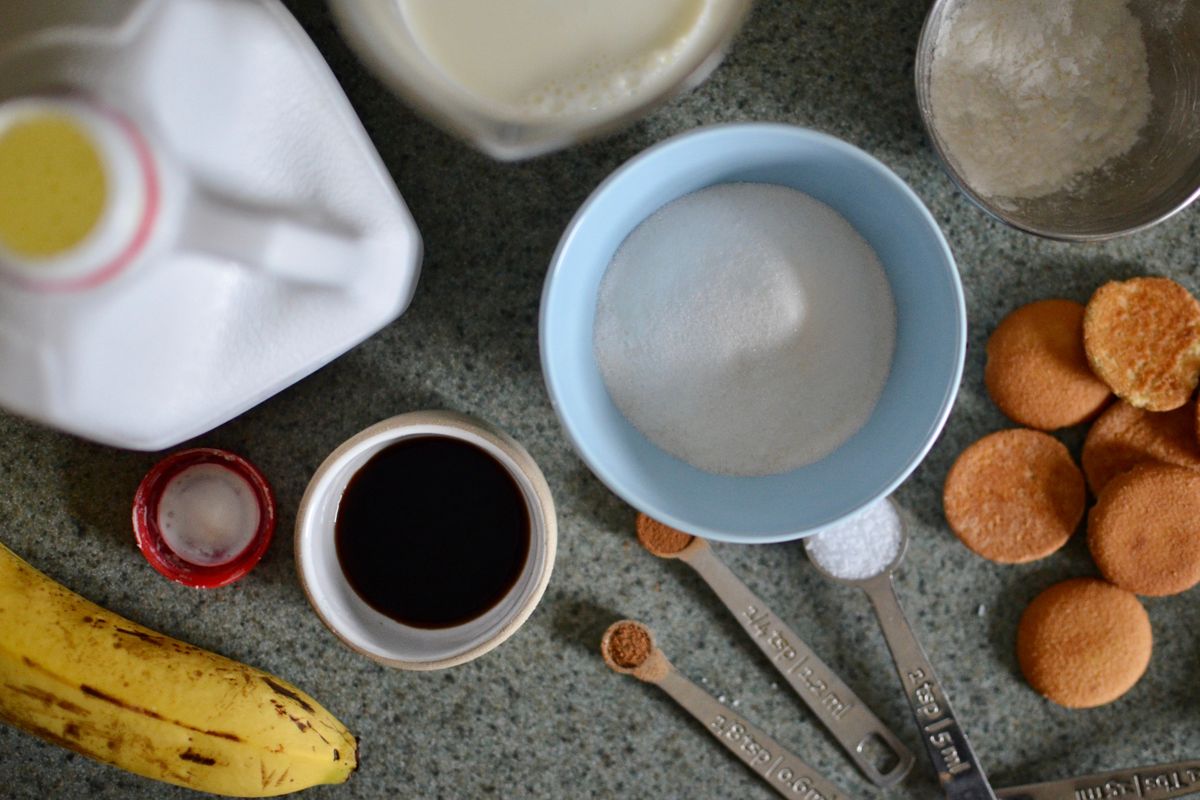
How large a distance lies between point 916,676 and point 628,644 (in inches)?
8.6

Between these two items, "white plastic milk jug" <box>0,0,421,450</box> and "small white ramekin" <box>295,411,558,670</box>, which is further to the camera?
"small white ramekin" <box>295,411,558,670</box>

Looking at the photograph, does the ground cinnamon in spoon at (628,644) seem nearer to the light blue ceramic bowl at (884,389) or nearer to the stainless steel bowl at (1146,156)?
the light blue ceramic bowl at (884,389)

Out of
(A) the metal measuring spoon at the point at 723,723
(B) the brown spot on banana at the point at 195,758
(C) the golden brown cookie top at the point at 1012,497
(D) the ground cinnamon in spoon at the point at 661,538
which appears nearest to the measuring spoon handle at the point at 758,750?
(A) the metal measuring spoon at the point at 723,723

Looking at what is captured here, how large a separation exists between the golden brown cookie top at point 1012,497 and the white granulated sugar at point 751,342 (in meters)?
0.13

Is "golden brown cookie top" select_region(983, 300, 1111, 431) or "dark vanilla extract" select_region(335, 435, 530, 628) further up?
"golden brown cookie top" select_region(983, 300, 1111, 431)

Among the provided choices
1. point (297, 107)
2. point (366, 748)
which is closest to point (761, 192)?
point (297, 107)

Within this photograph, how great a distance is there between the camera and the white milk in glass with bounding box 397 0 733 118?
22.9 inches

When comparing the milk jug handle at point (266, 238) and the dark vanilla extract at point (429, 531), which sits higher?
the milk jug handle at point (266, 238)

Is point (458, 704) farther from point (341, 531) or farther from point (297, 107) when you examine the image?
point (297, 107)

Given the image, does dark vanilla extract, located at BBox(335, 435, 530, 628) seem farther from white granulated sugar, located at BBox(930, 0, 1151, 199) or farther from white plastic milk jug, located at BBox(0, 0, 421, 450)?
white granulated sugar, located at BBox(930, 0, 1151, 199)

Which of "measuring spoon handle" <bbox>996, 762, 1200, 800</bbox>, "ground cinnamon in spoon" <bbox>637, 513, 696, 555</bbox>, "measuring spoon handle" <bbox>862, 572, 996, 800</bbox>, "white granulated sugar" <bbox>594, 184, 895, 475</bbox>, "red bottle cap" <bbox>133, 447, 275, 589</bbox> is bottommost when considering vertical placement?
"measuring spoon handle" <bbox>996, 762, 1200, 800</bbox>

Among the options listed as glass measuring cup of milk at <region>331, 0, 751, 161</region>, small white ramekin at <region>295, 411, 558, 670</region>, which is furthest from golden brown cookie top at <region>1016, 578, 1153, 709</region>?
glass measuring cup of milk at <region>331, 0, 751, 161</region>

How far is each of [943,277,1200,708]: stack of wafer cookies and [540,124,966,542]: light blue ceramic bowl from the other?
0.41 ft

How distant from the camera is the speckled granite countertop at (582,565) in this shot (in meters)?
0.75
